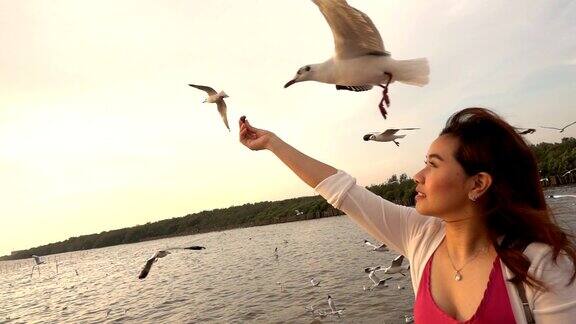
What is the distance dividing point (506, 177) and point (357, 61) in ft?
4.97

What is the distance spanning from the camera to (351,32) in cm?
327

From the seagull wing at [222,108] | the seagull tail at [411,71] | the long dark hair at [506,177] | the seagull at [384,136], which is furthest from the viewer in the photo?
the seagull at [384,136]

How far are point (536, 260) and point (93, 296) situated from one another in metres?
25.4

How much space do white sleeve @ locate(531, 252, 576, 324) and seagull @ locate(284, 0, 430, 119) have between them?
1573 mm

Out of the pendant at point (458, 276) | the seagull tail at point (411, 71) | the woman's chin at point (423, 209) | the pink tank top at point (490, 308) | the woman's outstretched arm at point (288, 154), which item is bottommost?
the pink tank top at point (490, 308)

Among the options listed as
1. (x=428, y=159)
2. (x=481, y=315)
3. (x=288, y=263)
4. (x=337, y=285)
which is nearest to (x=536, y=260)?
(x=481, y=315)

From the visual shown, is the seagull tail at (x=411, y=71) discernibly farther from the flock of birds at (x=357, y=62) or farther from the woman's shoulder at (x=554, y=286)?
the woman's shoulder at (x=554, y=286)

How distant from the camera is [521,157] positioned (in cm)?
188

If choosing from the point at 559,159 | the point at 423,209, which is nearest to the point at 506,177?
the point at 423,209

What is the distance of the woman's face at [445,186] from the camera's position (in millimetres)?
1954

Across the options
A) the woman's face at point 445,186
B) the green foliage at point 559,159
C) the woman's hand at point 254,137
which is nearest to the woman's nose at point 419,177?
the woman's face at point 445,186

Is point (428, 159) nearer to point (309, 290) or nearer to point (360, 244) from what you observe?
point (309, 290)

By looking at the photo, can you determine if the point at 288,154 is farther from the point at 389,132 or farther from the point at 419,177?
the point at 389,132

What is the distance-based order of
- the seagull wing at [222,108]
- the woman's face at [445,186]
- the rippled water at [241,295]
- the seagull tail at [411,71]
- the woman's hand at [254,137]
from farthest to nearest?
the rippled water at [241,295], the seagull wing at [222,108], the seagull tail at [411,71], the woman's hand at [254,137], the woman's face at [445,186]
